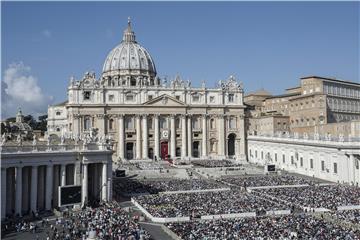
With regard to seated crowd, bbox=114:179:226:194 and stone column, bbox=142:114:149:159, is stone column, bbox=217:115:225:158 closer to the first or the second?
stone column, bbox=142:114:149:159

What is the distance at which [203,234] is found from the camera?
91.0 feet

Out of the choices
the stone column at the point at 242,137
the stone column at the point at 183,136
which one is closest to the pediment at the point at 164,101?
the stone column at the point at 183,136

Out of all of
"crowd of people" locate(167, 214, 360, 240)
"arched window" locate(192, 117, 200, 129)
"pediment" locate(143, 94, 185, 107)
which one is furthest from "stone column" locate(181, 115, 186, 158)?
"crowd of people" locate(167, 214, 360, 240)

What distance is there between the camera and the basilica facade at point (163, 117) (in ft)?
280

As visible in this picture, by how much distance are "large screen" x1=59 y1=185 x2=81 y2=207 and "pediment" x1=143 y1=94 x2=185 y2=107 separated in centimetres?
4907

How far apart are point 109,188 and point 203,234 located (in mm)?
18647

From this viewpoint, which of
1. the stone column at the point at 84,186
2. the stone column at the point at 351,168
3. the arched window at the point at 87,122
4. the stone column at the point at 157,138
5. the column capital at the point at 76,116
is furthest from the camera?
the stone column at the point at 157,138

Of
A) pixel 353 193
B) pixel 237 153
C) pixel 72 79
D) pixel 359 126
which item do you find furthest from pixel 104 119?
pixel 353 193

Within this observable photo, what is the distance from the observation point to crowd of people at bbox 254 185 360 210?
39188 mm

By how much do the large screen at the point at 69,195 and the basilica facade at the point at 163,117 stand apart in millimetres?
44010

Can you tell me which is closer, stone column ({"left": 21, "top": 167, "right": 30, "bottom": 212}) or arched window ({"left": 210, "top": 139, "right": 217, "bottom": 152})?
stone column ({"left": 21, "top": 167, "right": 30, "bottom": 212})

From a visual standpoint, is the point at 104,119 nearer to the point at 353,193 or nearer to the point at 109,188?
the point at 109,188

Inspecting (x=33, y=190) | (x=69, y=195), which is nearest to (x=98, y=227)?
(x=69, y=195)

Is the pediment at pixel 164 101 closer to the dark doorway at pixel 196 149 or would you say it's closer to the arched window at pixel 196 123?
the arched window at pixel 196 123
